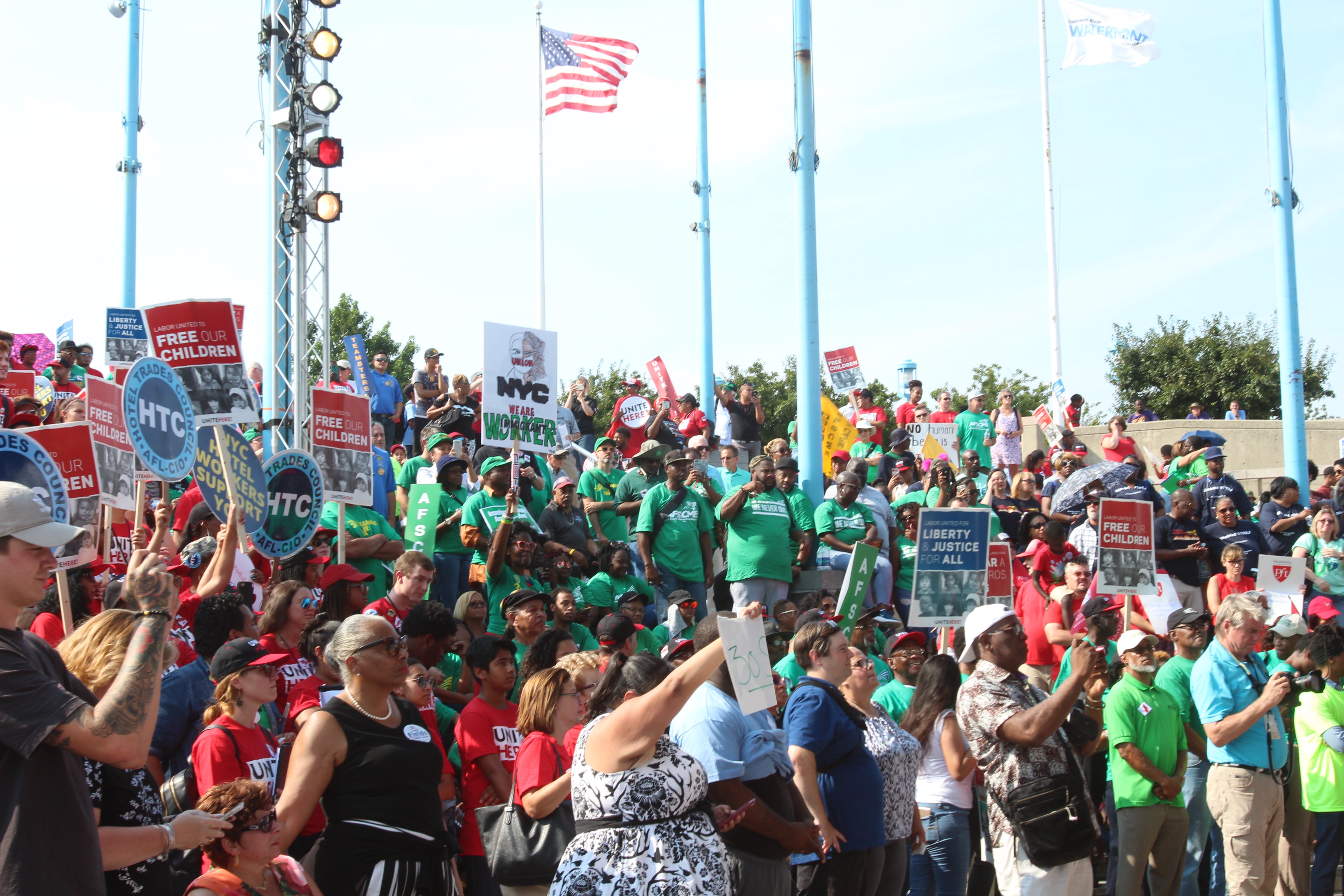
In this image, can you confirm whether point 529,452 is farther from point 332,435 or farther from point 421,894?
point 421,894

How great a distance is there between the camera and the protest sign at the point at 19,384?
1229 cm

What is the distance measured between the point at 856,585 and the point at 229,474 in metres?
4.26

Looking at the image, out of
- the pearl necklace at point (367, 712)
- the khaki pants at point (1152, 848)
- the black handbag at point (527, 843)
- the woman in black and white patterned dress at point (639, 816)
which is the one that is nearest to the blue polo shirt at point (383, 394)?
the khaki pants at point (1152, 848)

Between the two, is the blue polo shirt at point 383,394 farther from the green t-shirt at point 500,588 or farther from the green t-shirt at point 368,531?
the green t-shirt at point 500,588

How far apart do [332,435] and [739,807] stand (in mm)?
4981

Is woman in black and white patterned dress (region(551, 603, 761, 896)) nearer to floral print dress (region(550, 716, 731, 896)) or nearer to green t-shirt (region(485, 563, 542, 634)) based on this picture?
floral print dress (region(550, 716, 731, 896))

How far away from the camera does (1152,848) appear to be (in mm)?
Answer: 7562

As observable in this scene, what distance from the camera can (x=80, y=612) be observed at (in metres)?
6.62

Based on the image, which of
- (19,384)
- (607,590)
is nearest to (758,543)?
(607,590)

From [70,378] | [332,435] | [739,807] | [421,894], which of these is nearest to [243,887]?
[421,894]

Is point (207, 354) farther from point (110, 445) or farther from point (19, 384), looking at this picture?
point (19, 384)

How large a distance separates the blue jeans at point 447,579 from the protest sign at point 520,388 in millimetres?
1008

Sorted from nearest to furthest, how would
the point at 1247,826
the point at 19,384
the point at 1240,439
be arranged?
the point at 1247,826 < the point at 19,384 < the point at 1240,439

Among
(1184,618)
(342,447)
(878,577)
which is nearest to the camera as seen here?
(1184,618)
